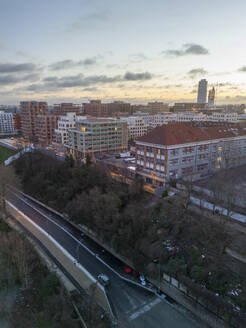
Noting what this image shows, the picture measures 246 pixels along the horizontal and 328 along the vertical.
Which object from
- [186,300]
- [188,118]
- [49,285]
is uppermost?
[188,118]

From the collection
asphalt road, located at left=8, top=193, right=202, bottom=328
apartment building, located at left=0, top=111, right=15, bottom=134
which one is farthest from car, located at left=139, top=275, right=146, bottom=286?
apartment building, located at left=0, top=111, right=15, bottom=134

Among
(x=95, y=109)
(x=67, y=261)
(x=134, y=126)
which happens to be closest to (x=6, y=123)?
(x=95, y=109)

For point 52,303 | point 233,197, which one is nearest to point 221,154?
point 233,197

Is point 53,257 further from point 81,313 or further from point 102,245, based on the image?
point 81,313

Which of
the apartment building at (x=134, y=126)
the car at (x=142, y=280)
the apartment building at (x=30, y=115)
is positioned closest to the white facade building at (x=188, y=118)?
the apartment building at (x=134, y=126)

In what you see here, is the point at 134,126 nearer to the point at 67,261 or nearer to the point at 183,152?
the point at 183,152

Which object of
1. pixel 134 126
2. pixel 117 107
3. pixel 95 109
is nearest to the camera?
pixel 134 126
